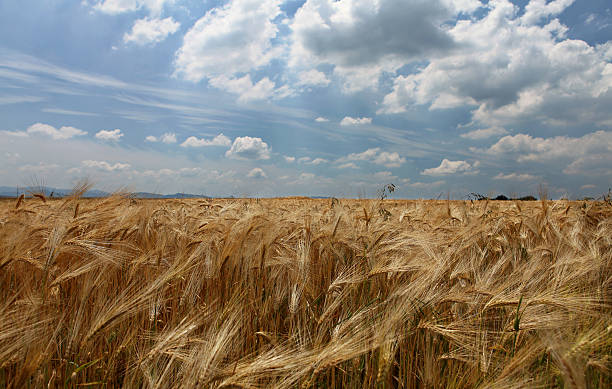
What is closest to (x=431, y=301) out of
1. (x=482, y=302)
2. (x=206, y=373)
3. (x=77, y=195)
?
(x=482, y=302)

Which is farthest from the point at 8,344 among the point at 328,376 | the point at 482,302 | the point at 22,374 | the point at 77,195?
the point at 77,195

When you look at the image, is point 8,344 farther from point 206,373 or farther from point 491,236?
point 491,236

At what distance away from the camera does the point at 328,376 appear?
4.78 ft

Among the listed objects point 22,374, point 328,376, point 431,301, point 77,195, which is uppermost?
point 77,195

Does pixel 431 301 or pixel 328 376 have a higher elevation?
pixel 431 301

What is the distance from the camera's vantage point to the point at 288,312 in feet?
6.77

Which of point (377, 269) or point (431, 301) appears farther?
point (377, 269)

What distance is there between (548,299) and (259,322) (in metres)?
1.41

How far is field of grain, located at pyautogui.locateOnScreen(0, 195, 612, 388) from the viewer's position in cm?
117

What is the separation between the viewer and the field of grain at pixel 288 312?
1.17 meters

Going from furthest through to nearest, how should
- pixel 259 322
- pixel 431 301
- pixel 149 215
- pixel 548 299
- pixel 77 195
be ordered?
1. pixel 149 215
2. pixel 77 195
3. pixel 259 322
4. pixel 431 301
5. pixel 548 299

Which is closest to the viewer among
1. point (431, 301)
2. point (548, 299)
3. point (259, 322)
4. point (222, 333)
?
point (222, 333)

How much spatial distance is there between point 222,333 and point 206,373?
0.52 ft

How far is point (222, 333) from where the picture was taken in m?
1.18
